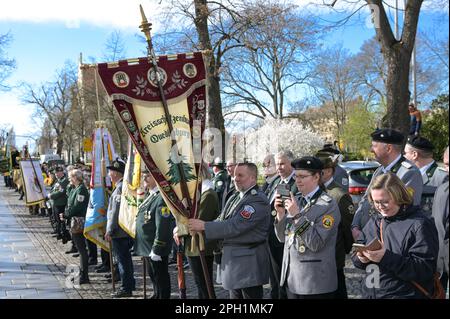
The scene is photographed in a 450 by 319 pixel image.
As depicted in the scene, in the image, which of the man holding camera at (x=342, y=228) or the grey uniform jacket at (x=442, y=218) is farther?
the man holding camera at (x=342, y=228)

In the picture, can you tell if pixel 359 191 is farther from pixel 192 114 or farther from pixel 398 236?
pixel 398 236

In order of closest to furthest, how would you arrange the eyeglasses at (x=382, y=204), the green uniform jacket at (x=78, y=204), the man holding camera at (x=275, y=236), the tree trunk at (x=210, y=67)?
the eyeglasses at (x=382, y=204), the man holding camera at (x=275, y=236), the green uniform jacket at (x=78, y=204), the tree trunk at (x=210, y=67)

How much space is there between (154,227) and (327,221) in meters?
2.98

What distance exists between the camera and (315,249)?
3.95 meters

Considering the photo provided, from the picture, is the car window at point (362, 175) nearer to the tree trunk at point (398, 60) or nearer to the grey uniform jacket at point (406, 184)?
the tree trunk at point (398, 60)

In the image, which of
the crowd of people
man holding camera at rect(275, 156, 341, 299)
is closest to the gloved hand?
the crowd of people

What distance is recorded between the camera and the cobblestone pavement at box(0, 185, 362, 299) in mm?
7445

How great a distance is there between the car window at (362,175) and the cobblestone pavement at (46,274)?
3.49 metres

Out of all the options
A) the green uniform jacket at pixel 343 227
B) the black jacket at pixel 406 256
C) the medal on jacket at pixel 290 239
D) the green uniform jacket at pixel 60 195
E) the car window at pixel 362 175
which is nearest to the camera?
the black jacket at pixel 406 256

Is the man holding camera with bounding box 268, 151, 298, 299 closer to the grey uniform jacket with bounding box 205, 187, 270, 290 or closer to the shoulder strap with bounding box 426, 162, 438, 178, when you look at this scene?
the grey uniform jacket with bounding box 205, 187, 270, 290

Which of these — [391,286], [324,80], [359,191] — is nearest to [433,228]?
[391,286]

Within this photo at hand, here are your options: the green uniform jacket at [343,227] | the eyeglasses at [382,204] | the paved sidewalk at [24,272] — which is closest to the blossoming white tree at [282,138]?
the paved sidewalk at [24,272]

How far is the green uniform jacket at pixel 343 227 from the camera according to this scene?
4.73m

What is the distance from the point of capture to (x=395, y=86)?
1028 cm
